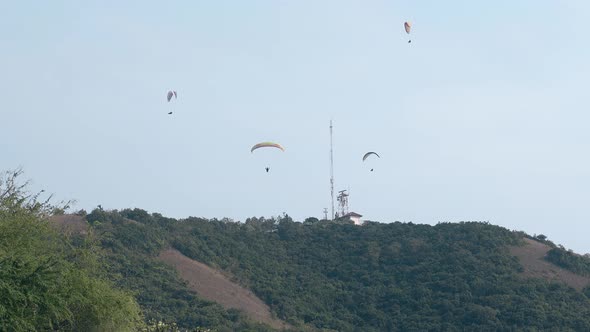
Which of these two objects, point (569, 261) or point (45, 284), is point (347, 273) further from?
point (45, 284)

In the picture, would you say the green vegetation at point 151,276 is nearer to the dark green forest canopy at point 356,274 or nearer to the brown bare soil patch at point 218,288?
the dark green forest canopy at point 356,274

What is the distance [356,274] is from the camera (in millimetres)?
71812

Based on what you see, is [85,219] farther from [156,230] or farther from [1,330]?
[1,330]

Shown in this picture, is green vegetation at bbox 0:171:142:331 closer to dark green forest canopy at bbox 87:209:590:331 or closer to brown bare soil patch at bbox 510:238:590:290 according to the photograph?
dark green forest canopy at bbox 87:209:590:331

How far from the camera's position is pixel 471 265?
2729 inches

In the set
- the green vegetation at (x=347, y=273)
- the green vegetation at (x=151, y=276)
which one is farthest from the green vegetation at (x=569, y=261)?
the green vegetation at (x=151, y=276)

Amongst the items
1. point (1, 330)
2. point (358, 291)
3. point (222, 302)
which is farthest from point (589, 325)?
point (1, 330)

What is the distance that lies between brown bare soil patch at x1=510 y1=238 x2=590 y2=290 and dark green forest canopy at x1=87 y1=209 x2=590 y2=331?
914mm

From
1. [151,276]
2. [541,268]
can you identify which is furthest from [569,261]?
[151,276]

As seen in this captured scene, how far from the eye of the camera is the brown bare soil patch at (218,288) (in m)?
61.2

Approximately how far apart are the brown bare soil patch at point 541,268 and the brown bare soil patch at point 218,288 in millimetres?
18699

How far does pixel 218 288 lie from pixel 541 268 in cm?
2282

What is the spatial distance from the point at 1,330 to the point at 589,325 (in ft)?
145

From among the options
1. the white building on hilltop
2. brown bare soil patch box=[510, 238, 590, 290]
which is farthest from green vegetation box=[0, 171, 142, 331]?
the white building on hilltop
